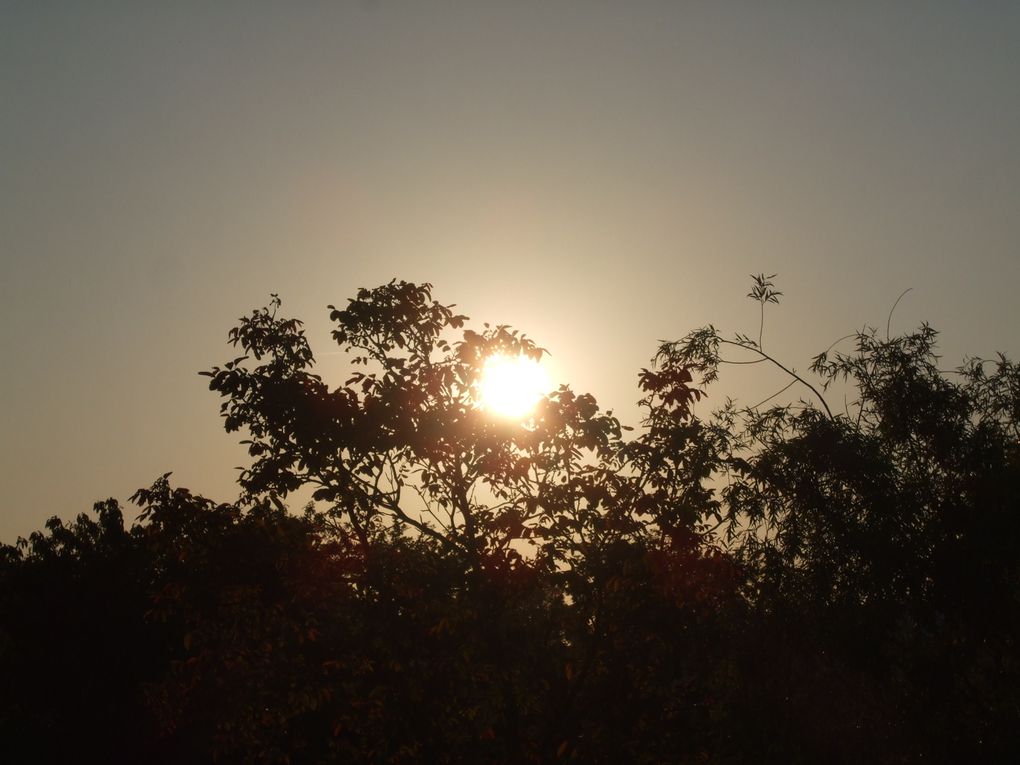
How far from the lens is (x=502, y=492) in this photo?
1238 centimetres

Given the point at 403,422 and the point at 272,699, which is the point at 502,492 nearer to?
the point at 403,422

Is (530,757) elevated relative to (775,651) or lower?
lower

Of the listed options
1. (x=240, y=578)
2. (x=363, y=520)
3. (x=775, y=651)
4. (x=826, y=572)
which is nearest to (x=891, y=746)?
(x=775, y=651)

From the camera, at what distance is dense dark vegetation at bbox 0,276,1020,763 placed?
1150cm

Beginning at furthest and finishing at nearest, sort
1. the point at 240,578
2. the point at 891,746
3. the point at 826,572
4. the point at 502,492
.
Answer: the point at 891,746 → the point at 826,572 → the point at 502,492 → the point at 240,578

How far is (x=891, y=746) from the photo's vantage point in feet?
60.5

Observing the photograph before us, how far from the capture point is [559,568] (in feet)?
38.2

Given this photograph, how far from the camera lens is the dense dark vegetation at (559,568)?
37.7ft

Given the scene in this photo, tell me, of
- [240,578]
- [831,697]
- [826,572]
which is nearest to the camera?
[240,578]

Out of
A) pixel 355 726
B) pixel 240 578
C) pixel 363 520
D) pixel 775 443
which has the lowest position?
pixel 355 726

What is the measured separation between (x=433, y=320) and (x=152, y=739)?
3384cm

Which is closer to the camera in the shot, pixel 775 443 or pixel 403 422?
pixel 403 422

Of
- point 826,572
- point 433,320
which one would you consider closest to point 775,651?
point 826,572

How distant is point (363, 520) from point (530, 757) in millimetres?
4146
